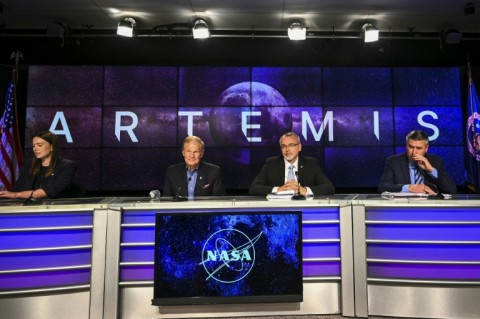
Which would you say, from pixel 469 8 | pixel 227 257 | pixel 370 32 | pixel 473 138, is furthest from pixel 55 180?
pixel 473 138

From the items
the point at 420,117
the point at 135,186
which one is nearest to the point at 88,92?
the point at 135,186

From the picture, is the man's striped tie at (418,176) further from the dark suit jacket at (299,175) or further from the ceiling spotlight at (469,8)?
the ceiling spotlight at (469,8)

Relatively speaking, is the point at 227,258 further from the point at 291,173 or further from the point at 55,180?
the point at 55,180

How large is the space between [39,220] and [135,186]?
296 cm

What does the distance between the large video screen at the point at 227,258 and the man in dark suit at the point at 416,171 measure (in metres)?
1.23

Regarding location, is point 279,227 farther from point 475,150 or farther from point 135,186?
point 475,150

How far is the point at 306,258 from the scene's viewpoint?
2.32 metres

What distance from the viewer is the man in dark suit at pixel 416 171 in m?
2.92

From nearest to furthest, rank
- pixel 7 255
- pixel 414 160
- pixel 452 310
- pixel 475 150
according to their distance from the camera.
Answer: pixel 7 255 < pixel 452 310 < pixel 414 160 < pixel 475 150

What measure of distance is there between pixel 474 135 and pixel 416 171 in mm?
2682

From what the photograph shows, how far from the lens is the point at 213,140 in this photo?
5.18 metres

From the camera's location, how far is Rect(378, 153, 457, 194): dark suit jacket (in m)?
2.95

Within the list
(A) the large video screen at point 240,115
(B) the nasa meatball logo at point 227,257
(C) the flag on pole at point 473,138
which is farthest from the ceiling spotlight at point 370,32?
(B) the nasa meatball logo at point 227,257

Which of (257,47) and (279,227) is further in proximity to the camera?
(257,47)
